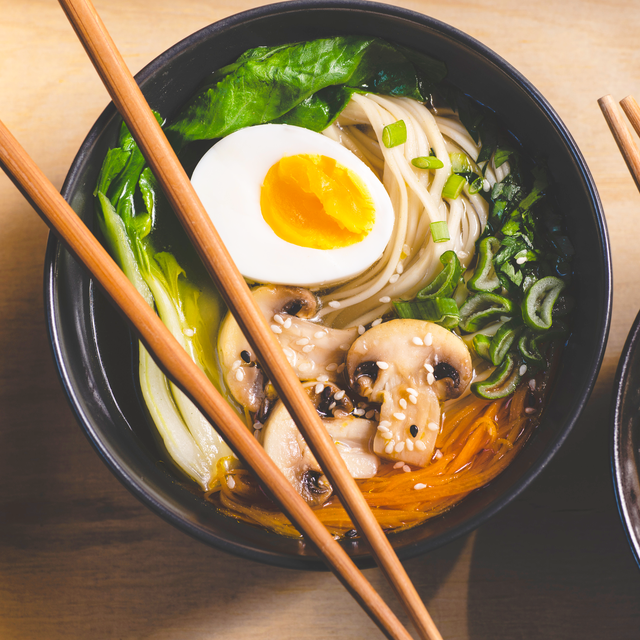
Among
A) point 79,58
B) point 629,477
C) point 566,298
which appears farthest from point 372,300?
point 79,58

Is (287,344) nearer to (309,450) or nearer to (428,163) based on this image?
(309,450)

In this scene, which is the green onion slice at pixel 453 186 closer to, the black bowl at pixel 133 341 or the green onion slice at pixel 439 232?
the green onion slice at pixel 439 232

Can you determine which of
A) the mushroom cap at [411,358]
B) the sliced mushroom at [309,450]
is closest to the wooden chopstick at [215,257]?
the sliced mushroom at [309,450]

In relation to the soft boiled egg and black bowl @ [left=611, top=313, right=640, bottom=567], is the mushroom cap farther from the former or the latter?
black bowl @ [left=611, top=313, right=640, bottom=567]

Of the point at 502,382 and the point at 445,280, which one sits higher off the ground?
the point at 445,280

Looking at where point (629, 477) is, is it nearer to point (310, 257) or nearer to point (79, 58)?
point (310, 257)

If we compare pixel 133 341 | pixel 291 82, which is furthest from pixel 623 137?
pixel 133 341
